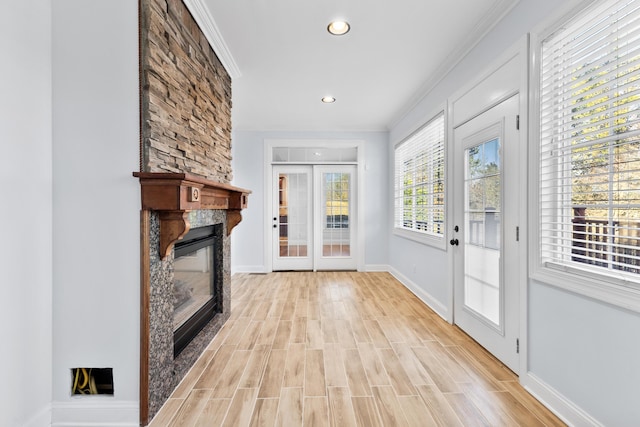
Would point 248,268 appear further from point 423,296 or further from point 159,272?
point 159,272

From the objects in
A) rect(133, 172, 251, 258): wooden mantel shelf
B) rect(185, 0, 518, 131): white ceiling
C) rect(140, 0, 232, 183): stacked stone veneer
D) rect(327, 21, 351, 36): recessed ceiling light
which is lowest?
rect(133, 172, 251, 258): wooden mantel shelf

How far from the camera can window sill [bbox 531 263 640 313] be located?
4.22 feet

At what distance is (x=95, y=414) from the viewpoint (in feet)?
5.23

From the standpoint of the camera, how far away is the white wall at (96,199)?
61.4 inches

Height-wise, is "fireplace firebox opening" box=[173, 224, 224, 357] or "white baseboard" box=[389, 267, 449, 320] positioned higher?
"fireplace firebox opening" box=[173, 224, 224, 357]

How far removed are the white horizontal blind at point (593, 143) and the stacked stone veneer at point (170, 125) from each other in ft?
7.11

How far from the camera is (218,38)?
2496 millimetres

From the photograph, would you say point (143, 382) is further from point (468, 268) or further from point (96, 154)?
point (468, 268)

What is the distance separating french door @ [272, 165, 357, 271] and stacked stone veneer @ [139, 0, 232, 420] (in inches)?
112

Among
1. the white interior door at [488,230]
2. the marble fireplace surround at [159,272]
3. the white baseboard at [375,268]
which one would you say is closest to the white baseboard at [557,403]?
the white interior door at [488,230]

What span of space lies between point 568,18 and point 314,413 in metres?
2.48

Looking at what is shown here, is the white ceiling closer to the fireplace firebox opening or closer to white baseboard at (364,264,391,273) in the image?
the fireplace firebox opening
